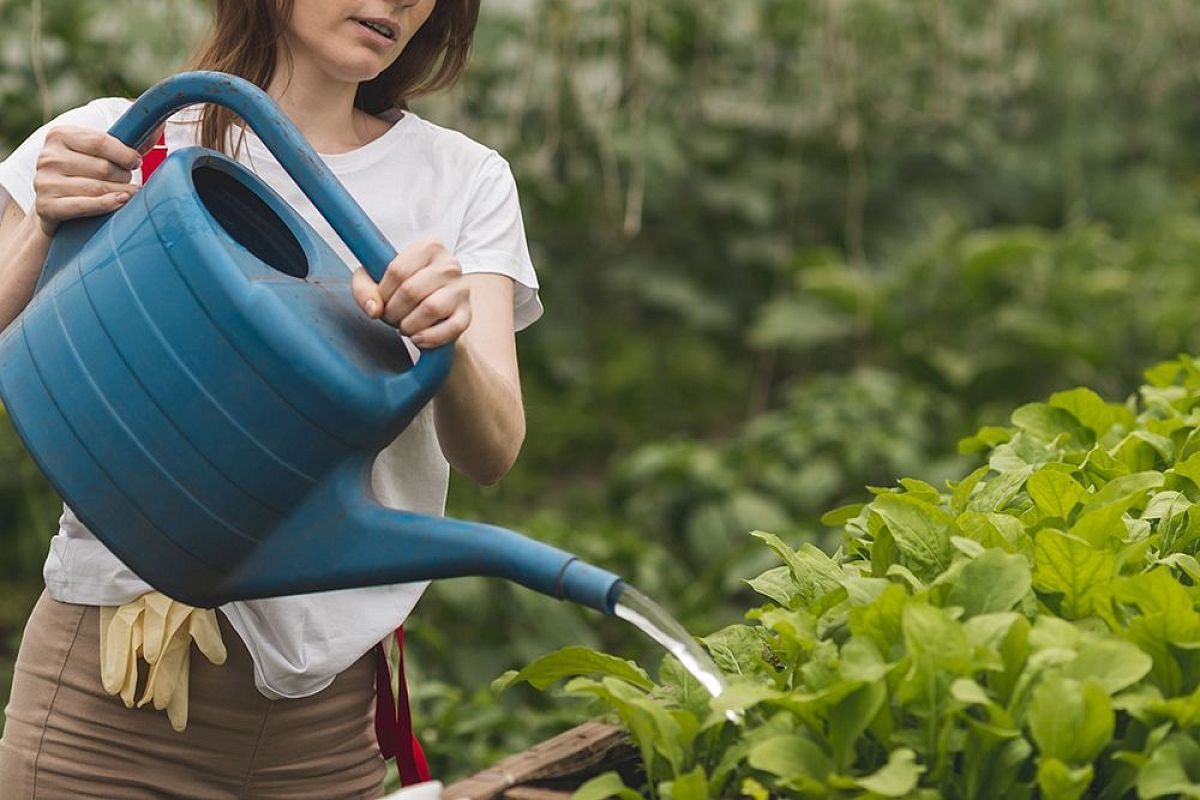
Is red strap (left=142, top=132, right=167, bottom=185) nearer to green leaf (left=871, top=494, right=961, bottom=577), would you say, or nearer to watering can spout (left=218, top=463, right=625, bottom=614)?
watering can spout (left=218, top=463, right=625, bottom=614)

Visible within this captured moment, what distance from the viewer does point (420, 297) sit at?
4.33ft

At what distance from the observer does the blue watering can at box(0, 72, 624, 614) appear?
1.28 meters

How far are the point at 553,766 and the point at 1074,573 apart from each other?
46 centimetres

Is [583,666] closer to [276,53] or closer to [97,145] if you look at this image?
[97,145]

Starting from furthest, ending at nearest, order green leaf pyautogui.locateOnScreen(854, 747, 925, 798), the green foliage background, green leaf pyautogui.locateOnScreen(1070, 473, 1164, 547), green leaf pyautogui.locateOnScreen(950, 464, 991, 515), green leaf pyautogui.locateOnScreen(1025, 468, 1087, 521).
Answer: the green foliage background
green leaf pyautogui.locateOnScreen(950, 464, 991, 515)
green leaf pyautogui.locateOnScreen(1025, 468, 1087, 521)
green leaf pyautogui.locateOnScreen(1070, 473, 1164, 547)
green leaf pyautogui.locateOnScreen(854, 747, 925, 798)

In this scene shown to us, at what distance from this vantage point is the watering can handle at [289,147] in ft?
4.41

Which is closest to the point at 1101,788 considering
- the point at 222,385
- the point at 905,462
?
the point at 222,385

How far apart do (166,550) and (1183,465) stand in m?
1.03

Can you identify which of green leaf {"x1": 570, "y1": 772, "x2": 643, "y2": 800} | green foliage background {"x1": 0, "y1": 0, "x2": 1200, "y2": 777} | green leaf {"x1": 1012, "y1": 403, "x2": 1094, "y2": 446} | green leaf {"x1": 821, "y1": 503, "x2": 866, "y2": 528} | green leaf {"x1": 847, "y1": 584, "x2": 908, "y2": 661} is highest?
green leaf {"x1": 847, "y1": 584, "x2": 908, "y2": 661}

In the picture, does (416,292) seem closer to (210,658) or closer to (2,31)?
(210,658)

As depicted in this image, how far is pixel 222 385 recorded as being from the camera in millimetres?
1294

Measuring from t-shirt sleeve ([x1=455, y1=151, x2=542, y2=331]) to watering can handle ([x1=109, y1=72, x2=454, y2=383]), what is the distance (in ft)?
1.09

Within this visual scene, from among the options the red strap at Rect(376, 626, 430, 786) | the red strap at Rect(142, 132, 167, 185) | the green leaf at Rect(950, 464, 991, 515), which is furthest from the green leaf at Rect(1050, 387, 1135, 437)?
the red strap at Rect(142, 132, 167, 185)

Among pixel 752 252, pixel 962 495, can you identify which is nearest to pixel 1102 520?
pixel 962 495
